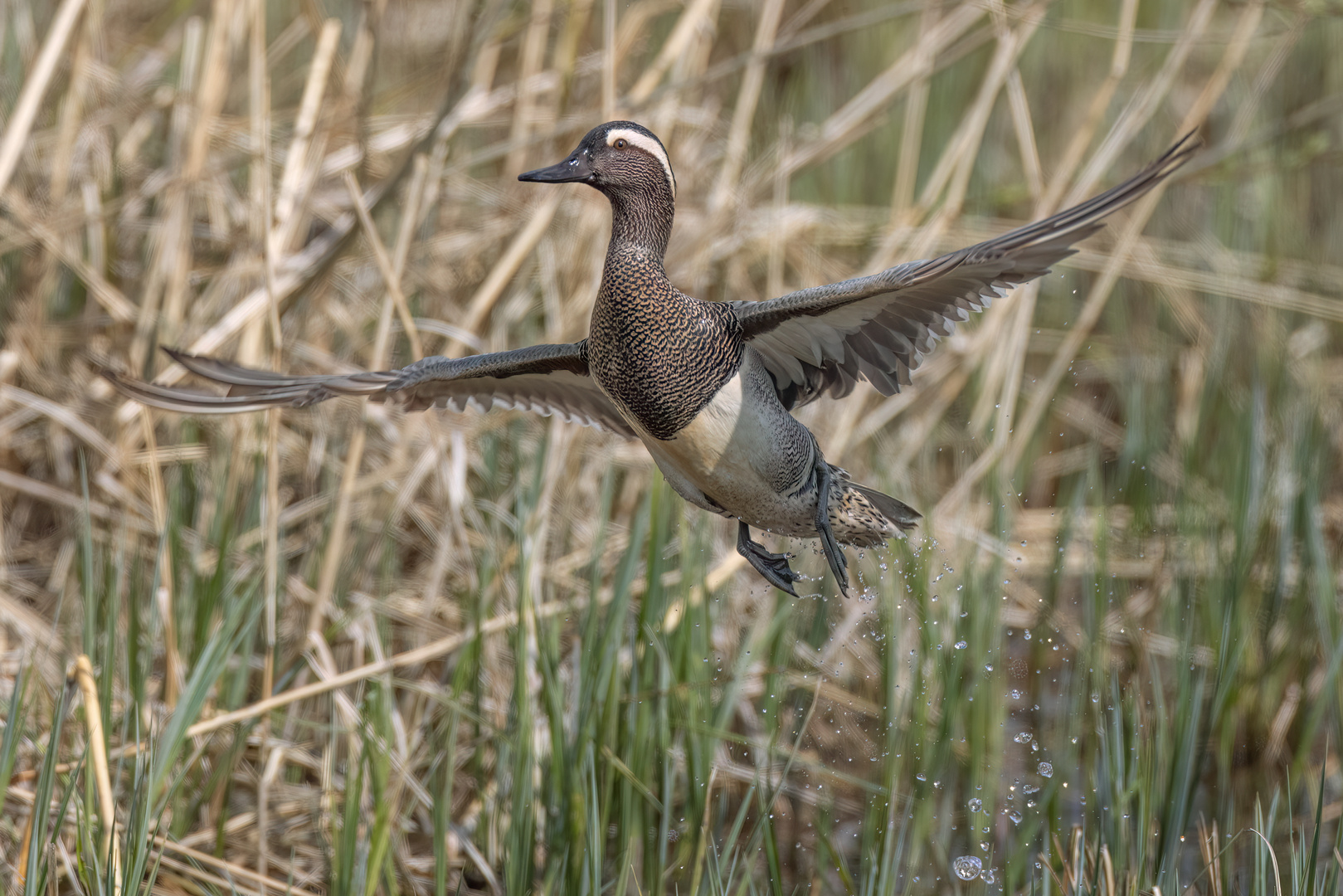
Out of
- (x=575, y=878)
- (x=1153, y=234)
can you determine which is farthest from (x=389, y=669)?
(x=1153, y=234)

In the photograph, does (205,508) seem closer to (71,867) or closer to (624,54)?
(71,867)

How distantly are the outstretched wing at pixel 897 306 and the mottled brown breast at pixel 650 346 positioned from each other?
20 cm

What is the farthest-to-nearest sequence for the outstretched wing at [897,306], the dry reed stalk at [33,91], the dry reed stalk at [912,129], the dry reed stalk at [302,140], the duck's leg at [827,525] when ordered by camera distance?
the dry reed stalk at [912,129]
the dry reed stalk at [302,140]
the dry reed stalk at [33,91]
the duck's leg at [827,525]
the outstretched wing at [897,306]

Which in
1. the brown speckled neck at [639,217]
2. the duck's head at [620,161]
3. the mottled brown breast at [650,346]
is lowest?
the mottled brown breast at [650,346]

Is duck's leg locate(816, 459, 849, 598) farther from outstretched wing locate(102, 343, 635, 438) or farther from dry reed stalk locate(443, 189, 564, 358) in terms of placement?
dry reed stalk locate(443, 189, 564, 358)

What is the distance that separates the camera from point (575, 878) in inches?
123

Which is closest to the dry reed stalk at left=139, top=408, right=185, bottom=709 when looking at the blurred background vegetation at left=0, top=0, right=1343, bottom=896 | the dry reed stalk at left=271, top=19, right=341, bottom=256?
the blurred background vegetation at left=0, top=0, right=1343, bottom=896

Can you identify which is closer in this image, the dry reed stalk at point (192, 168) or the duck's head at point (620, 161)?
the duck's head at point (620, 161)

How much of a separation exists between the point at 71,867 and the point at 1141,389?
4.02 m

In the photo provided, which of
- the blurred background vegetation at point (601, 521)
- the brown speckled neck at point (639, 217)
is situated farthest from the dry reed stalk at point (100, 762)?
the brown speckled neck at point (639, 217)

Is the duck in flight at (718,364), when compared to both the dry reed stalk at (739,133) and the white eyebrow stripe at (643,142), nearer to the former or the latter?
the white eyebrow stripe at (643,142)

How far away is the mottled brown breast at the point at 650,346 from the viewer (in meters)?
2.71

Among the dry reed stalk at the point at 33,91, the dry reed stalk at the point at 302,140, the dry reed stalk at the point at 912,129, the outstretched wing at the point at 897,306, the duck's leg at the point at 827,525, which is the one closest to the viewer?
the outstretched wing at the point at 897,306

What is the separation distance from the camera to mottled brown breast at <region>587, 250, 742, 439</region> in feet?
8.90
